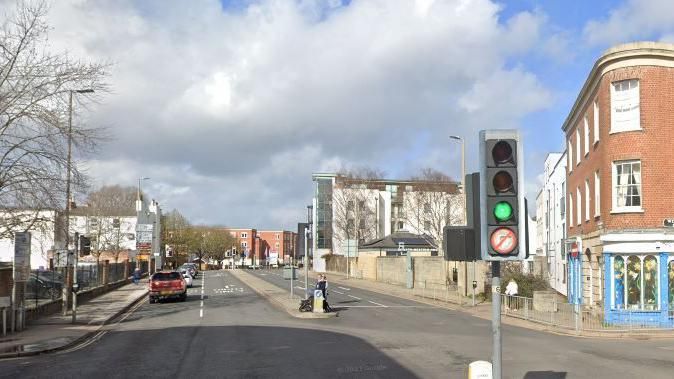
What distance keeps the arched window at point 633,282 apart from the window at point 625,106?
5.05 meters

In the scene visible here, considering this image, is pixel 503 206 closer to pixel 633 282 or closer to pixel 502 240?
pixel 502 240

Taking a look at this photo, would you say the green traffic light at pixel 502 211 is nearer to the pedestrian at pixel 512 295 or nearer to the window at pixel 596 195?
the window at pixel 596 195

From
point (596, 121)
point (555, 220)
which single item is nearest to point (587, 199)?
point (596, 121)

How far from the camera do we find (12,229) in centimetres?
2461

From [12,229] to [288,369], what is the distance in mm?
15888

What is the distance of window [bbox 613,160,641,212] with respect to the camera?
25469mm

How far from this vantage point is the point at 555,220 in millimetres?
50594

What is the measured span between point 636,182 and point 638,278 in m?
3.67

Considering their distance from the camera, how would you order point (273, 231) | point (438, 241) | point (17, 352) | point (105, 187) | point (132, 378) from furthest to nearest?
point (273, 231) < point (105, 187) < point (438, 241) < point (17, 352) < point (132, 378)

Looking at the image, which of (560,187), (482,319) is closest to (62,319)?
(482,319)

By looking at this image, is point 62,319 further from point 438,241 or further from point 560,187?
point 438,241

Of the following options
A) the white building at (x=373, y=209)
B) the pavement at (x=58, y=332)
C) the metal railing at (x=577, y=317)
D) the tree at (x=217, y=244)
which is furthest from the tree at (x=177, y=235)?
the metal railing at (x=577, y=317)

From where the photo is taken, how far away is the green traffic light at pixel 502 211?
24.9 ft

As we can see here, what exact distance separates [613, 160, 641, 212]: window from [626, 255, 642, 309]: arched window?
79.7 inches
